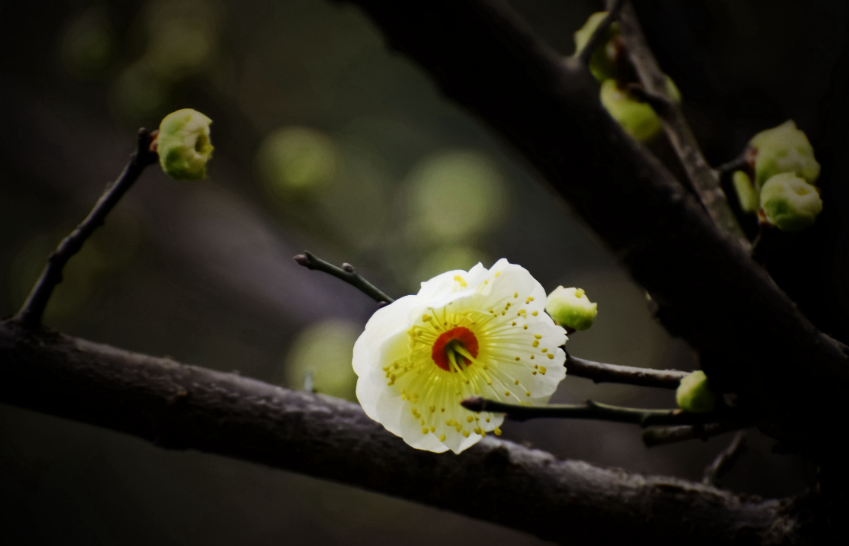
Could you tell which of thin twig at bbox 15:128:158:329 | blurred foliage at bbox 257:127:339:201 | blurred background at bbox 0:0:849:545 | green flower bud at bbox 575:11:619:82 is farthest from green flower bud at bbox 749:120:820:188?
blurred foliage at bbox 257:127:339:201

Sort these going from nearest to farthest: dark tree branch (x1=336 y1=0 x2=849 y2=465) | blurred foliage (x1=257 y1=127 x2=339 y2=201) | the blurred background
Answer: dark tree branch (x1=336 y1=0 x2=849 y2=465) → the blurred background → blurred foliage (x1=257 y1=127 x2=339 y2=201)

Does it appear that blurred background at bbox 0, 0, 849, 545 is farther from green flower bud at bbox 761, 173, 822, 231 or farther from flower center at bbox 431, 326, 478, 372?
green flower bud at bbox 761, 173, 822, 231

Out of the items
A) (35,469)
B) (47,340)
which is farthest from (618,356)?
(35,469)

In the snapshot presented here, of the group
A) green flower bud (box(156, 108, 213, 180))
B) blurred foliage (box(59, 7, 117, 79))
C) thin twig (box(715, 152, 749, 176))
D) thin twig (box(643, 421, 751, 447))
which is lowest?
thin twig (box(643, 421, 751, 447))

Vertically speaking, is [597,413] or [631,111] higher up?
[631,111]

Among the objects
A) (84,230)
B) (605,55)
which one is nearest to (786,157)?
(605,55)

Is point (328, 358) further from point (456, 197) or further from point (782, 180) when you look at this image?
point (782, 180)

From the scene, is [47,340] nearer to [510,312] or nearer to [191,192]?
[510,312]
